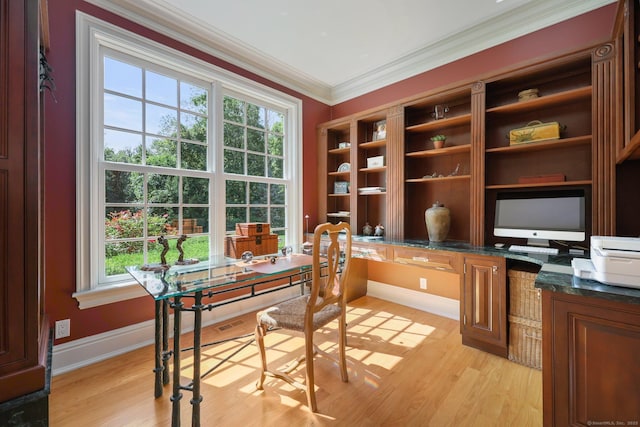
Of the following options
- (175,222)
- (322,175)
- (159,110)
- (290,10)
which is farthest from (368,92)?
(175,222)

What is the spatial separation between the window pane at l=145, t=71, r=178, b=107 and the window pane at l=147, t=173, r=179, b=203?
713 mm

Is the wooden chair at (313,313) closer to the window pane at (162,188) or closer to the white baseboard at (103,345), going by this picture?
the white baseboard at (103,345)

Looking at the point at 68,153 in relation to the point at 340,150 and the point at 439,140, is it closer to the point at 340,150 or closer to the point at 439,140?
the point at 340,150

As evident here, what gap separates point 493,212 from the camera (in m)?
2.66

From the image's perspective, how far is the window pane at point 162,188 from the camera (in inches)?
97.6

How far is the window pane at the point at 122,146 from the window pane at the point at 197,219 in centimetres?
62

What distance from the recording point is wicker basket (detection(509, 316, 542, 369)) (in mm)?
2007

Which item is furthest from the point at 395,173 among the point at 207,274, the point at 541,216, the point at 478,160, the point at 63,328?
the point at 63,328

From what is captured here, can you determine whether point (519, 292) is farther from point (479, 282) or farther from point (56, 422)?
point (56, 422)

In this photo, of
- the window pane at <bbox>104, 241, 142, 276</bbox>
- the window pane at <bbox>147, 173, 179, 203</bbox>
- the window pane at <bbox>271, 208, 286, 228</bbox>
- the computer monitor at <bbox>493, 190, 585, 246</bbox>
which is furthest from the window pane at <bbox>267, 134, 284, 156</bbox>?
the computer monitor at <bbox>493, 190, 585, 246</bbox>

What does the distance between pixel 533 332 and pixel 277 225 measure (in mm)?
2776

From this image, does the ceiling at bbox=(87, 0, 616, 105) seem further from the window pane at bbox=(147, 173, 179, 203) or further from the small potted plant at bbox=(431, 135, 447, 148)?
the window pane at bbox=(147, 173, 179, 203)

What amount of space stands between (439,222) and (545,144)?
1.06 m

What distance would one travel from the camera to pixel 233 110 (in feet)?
10.2
